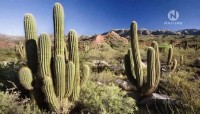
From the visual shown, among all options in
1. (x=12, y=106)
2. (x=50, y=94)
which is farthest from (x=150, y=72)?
(x=12, y=106)

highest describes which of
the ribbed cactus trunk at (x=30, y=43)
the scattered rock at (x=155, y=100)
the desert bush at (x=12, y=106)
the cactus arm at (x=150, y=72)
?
the ribbed cactus trunk at (x=30, y=43)

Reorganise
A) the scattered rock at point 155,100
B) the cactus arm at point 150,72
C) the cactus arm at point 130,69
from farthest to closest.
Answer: the cactus arm at point 130,69
the cactus arm at point 150,72
the scattered rock at point 155,100

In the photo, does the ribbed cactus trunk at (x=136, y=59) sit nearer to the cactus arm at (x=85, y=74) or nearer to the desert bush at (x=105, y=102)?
the desert bush at (x=105, y=102)

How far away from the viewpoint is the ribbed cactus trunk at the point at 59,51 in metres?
6.58

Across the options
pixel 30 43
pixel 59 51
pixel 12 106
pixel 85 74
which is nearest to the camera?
pixel 12 106

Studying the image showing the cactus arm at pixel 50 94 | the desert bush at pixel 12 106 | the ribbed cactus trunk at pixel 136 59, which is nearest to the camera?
the desert bush at pixel 12 106

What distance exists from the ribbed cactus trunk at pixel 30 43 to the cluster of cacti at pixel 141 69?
3.23m

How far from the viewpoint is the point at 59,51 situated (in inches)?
269

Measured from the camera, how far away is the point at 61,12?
691cm

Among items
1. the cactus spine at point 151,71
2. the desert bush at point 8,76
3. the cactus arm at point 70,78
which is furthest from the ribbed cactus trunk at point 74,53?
the cactus spine at point 151,71

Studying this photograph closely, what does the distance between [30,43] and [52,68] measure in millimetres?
808

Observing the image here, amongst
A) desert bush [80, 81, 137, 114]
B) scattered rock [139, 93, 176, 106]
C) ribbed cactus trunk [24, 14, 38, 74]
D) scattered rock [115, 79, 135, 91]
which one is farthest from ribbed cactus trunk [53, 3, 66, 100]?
scattered rock [115, 79, 135, 91]

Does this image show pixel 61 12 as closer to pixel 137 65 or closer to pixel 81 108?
pixel 81 108

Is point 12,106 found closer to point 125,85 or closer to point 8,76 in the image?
point 8,76
